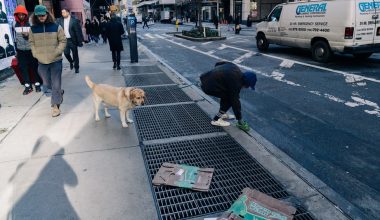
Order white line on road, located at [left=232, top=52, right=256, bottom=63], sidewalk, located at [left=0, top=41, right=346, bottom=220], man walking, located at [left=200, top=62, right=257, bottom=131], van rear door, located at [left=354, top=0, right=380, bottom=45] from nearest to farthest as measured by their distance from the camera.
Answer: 1. sidewalk, located at [left=0, top=41, right=346, bottom=220]
2. man walking, located at [left=200, top=62, right=257, bottom=131]
3. van rear door, located at [left=354, top=0, right=380, bottom=45]
4. white line on road, located at [left=232, top=52, right=256, bottom=63]

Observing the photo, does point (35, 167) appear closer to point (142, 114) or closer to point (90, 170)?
point (90, 170)

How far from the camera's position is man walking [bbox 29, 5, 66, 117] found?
573 centimetres

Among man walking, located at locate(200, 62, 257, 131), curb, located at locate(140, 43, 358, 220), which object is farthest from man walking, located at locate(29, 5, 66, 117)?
curb, located at locate(140, 43, 358, 220)

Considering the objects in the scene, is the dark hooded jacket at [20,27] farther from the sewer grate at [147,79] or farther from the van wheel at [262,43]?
the van wheel at [262,43]

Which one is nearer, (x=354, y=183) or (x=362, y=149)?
(x=354, y=183)

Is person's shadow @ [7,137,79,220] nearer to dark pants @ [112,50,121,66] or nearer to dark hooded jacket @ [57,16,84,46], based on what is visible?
dark hooded jacket @ [57,16,84,46]

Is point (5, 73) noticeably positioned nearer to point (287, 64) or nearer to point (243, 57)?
point (243, 57)

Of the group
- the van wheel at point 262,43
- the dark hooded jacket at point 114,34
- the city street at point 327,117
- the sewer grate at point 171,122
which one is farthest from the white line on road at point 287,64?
the dark hooded jacket at point 114,34

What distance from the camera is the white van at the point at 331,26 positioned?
10.3 metres

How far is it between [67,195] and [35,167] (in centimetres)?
93

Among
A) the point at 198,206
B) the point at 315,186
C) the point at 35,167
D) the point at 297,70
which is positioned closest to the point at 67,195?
the point at 35,167

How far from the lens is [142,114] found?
243 inches

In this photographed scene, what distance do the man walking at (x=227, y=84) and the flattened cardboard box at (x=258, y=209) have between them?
6.53 ft

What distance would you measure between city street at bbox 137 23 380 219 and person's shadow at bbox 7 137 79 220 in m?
3.00
